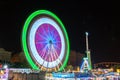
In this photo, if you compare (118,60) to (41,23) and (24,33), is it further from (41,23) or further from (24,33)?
(24,33)

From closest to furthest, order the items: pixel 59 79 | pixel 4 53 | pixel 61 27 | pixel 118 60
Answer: pixel 59 79
pixel 4 53
pixel 61 27
pixel 118 60

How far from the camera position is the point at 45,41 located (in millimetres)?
18859

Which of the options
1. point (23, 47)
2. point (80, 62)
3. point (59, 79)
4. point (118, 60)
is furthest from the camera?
point (118, 60)

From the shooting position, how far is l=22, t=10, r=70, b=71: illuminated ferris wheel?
16.3 m

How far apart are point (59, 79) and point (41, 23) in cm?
509

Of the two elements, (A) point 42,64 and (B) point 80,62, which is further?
(B) point 80,62

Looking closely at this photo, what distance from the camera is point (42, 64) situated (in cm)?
1719

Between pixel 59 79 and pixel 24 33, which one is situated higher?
pixel 24 33

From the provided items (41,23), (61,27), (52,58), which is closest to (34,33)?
(41,23)

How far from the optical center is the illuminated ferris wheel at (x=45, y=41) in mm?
16297

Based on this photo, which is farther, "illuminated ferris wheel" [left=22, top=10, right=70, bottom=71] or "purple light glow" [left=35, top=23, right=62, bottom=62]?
"purple light glow" [left=35, top=23, right=62, bottom=62]

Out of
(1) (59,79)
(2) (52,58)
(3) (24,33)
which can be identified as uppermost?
(3) (24,33)

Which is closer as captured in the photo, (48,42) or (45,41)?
(45,41)

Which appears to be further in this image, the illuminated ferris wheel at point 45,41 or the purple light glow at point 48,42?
the purple light glow at point 48,42
